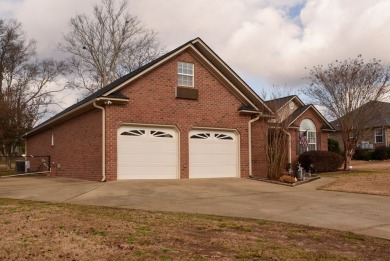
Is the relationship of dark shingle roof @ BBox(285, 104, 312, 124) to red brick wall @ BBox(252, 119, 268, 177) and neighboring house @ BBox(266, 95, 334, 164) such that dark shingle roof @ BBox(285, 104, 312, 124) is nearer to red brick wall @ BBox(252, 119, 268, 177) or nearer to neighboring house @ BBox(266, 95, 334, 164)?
neighboring house @ BBox(266, 95, 334, 164)

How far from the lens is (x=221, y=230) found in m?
7.48

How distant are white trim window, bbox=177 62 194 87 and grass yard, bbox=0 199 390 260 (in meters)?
10.6

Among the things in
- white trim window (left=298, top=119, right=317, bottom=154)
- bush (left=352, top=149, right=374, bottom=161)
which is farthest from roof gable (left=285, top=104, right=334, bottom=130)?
bush (left=352, top=149, right=374, bottom=161)

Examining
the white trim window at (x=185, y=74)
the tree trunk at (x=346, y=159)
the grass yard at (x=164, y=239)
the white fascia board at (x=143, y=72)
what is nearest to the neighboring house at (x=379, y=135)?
the tree trunk at (x=346, y=159)

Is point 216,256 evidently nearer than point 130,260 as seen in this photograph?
No

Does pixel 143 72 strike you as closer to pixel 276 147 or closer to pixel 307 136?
pixel 276 147

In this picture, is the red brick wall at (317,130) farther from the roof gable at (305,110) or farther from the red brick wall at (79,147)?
the red brick wall at (79,147)

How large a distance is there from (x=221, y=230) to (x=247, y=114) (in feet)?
44.2

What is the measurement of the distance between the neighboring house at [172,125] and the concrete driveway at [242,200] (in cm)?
148

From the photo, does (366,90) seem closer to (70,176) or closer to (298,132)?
(298,132)

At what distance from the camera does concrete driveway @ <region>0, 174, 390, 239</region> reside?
9422 mm

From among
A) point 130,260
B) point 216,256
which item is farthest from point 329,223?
point 130,260

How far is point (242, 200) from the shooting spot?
1223 centimetres

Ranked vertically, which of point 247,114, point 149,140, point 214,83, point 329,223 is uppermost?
point 214,83
